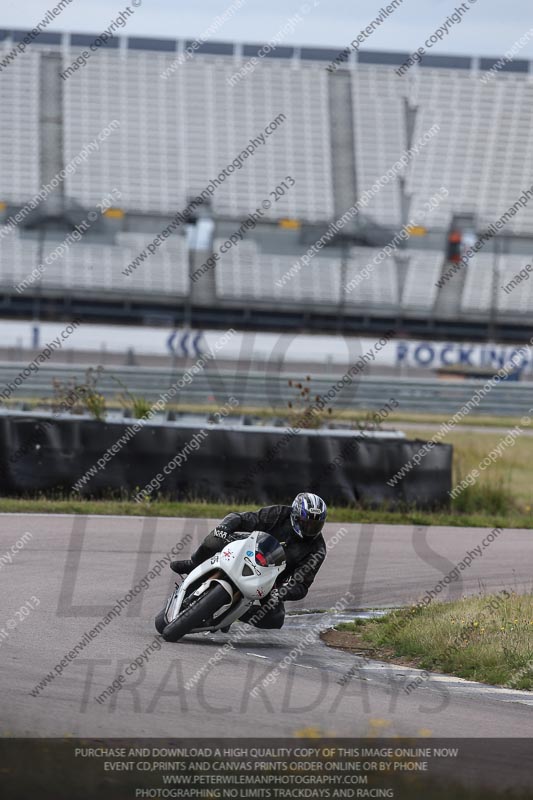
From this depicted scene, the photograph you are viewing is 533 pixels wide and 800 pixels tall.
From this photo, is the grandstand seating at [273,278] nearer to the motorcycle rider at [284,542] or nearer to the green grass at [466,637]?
the green grass at [466,637]

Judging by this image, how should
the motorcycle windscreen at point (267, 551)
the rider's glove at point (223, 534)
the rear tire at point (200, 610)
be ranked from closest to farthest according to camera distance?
the rear tire at point (200, 610)
the motorcycle windscreen at point (267, 551)
the rider's glove at point (223, 534)

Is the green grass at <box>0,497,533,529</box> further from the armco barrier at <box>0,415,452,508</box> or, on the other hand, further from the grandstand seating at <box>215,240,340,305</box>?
the grandstand seating at <box>215,240,340,305</box>

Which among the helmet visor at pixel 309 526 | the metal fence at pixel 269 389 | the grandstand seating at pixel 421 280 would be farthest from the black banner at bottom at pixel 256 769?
the grandstand seating at pixel 421 280

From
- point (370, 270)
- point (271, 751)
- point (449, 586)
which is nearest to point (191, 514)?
point (449, 586)

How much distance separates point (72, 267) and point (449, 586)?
3096 cm

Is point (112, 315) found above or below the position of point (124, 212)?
below

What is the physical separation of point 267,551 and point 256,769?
2851 millimetres

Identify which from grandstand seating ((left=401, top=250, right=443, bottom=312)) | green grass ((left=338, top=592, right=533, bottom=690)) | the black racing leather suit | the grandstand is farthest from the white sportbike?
grandstand seating ((left=401, top=250, right=443, bottom=312))

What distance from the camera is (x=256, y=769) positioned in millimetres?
4980

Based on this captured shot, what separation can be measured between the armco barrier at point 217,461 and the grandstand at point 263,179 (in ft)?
75.3

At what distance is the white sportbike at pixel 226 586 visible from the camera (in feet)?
25.1

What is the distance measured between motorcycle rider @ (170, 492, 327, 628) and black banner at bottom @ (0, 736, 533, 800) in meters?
2.59

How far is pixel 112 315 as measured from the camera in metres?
39.4

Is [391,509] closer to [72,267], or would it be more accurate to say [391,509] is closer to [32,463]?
[32,463]
